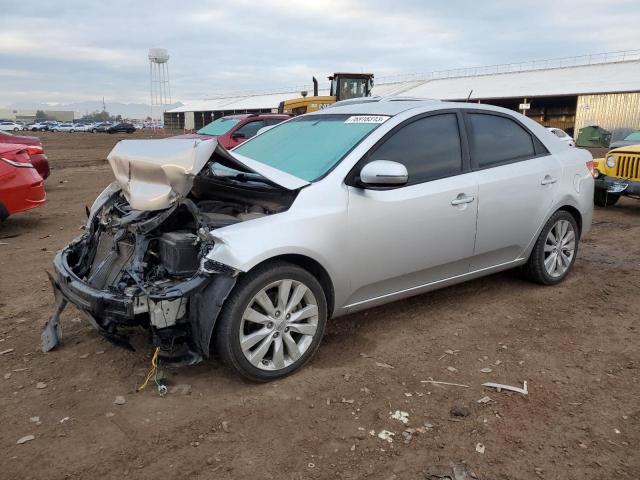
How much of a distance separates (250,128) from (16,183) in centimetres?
548

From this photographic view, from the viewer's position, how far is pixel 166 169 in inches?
130

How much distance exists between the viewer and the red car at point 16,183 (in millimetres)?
7250

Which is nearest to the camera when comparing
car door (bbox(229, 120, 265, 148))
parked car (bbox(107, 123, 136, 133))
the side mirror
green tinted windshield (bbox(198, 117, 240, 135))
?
the side mirror

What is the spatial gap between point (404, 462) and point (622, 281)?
12.7 feet

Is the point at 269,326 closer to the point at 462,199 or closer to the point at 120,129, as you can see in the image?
the point at 462,199

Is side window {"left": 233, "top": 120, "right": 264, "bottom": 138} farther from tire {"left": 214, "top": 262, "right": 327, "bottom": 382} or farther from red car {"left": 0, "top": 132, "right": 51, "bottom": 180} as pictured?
tire {"left": 214, "top": 262, "right": 327, "bottom": 382}

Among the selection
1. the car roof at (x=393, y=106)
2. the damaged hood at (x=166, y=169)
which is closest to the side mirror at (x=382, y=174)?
the damaged hood at (x=166, y=169)

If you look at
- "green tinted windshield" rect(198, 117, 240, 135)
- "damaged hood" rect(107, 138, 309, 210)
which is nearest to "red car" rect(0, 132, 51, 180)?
"green tinted windshield" rect(198, 117, 240, 135)

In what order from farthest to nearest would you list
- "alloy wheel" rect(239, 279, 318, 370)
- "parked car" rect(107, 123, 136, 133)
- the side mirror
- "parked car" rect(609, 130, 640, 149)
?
"parked car" rect(107, 123, 136, 133)
"parked car" rect(609, 130, 640, 149)
the side mirror
"alloy wheel" rect(239, 279, 318, 370)

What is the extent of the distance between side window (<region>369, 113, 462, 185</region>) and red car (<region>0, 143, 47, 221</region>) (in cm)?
571

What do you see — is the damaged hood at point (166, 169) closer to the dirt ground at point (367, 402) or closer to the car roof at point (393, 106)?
the car roof at point (393, 106)

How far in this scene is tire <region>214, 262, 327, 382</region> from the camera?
3.14 metres

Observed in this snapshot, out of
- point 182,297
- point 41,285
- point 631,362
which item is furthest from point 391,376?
point 41,285

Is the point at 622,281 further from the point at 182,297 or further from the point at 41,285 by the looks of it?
the point at 41,285
